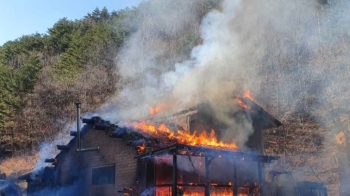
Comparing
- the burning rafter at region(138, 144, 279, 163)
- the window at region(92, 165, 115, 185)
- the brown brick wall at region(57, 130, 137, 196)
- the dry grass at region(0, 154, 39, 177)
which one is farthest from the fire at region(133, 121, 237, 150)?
the dry grass at region(0, 154, 39, 177)

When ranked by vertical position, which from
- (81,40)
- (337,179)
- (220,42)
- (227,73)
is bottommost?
(337,179)

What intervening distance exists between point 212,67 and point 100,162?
937cm

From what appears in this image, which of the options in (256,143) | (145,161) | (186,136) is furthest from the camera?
(256,143)

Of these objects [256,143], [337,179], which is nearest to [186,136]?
[256,143]

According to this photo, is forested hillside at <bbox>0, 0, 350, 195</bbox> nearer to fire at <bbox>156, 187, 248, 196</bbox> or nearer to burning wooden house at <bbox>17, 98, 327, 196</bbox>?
burning wooden house at <bbox>17, 98, 327, 196</bbox>

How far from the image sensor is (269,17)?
110 feet

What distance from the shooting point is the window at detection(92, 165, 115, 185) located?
17.1 m

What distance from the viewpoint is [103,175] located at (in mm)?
17734

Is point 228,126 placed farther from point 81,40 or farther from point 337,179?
point 81,40

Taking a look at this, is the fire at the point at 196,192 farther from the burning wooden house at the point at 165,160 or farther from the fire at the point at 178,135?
the fire at the point at 178,135

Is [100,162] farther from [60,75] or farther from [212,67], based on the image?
[60,75]

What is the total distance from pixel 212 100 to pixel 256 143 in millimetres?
Answer: 3751

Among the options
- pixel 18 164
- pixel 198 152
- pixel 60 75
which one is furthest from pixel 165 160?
pixel 60 75

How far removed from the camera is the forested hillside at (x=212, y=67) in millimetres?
27359
